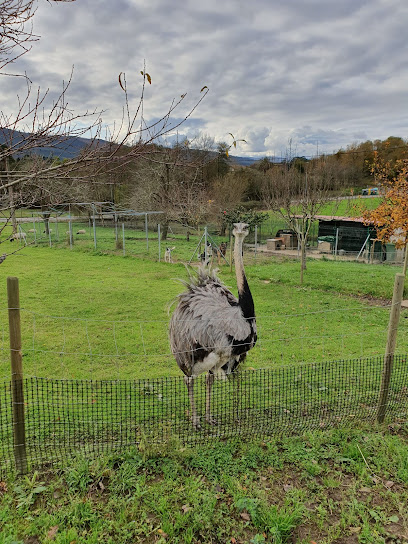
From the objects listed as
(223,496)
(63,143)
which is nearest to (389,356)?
(223,496)

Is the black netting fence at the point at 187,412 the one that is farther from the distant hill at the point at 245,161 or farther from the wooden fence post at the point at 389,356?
the distant hill at the point at 245,161

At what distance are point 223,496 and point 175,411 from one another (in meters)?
1.30

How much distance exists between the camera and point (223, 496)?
3.04 metres

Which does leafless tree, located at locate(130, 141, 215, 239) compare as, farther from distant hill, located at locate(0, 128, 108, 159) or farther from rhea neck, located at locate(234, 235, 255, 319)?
distant hill, located at locate(0, 128, 108, 159)

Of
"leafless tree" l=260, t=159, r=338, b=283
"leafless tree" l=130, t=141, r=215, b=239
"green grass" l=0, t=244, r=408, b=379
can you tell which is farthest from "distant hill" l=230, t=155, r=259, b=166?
"green grass" l=0, t=244, r=408, b=379

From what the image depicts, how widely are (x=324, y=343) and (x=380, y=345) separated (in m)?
0.88

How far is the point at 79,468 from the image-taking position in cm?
324

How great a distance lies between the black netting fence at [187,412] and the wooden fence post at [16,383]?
57mm

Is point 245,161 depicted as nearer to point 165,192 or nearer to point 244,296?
point 165,192

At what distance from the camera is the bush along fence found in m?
3.38

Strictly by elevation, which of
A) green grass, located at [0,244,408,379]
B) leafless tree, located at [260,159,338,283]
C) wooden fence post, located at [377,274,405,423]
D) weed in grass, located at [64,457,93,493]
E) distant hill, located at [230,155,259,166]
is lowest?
green grass, located at [0,244,408,379]

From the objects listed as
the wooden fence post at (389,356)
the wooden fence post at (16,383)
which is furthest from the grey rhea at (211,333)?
the wooden fence post at (16,383)

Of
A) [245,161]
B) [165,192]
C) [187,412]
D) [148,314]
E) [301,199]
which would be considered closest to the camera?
[187,412]

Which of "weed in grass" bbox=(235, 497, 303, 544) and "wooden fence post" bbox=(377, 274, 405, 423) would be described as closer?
"weed in grass" bbox=(235, 497, 303, 544)
